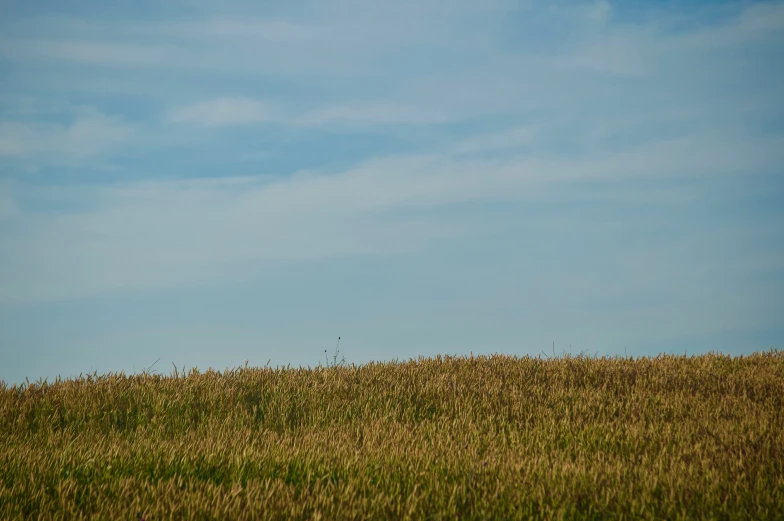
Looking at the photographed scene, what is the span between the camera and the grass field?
16.2ft

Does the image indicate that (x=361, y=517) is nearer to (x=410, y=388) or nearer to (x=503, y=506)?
(x=503, y=506)

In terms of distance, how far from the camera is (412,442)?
6879 mm

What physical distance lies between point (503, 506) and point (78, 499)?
3.40 m

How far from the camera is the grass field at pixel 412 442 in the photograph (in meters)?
4.95

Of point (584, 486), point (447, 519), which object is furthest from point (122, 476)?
point (584, 486)

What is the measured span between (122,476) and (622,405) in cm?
650

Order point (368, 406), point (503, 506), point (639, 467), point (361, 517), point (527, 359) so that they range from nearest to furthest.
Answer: point (361, 517), point (503, 506), point (639, 467), point (368, 406), point (527, 359)

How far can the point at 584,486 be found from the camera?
5395mm

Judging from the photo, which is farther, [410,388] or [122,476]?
[410,388]

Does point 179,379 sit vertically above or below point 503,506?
above

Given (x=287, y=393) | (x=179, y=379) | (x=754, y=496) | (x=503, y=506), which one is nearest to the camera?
(x=503, y=506)

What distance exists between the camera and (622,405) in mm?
8883

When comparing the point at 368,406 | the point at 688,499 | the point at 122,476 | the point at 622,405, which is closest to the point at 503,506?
the point at 688,499

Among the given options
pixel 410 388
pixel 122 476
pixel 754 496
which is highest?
pixel 410 388
